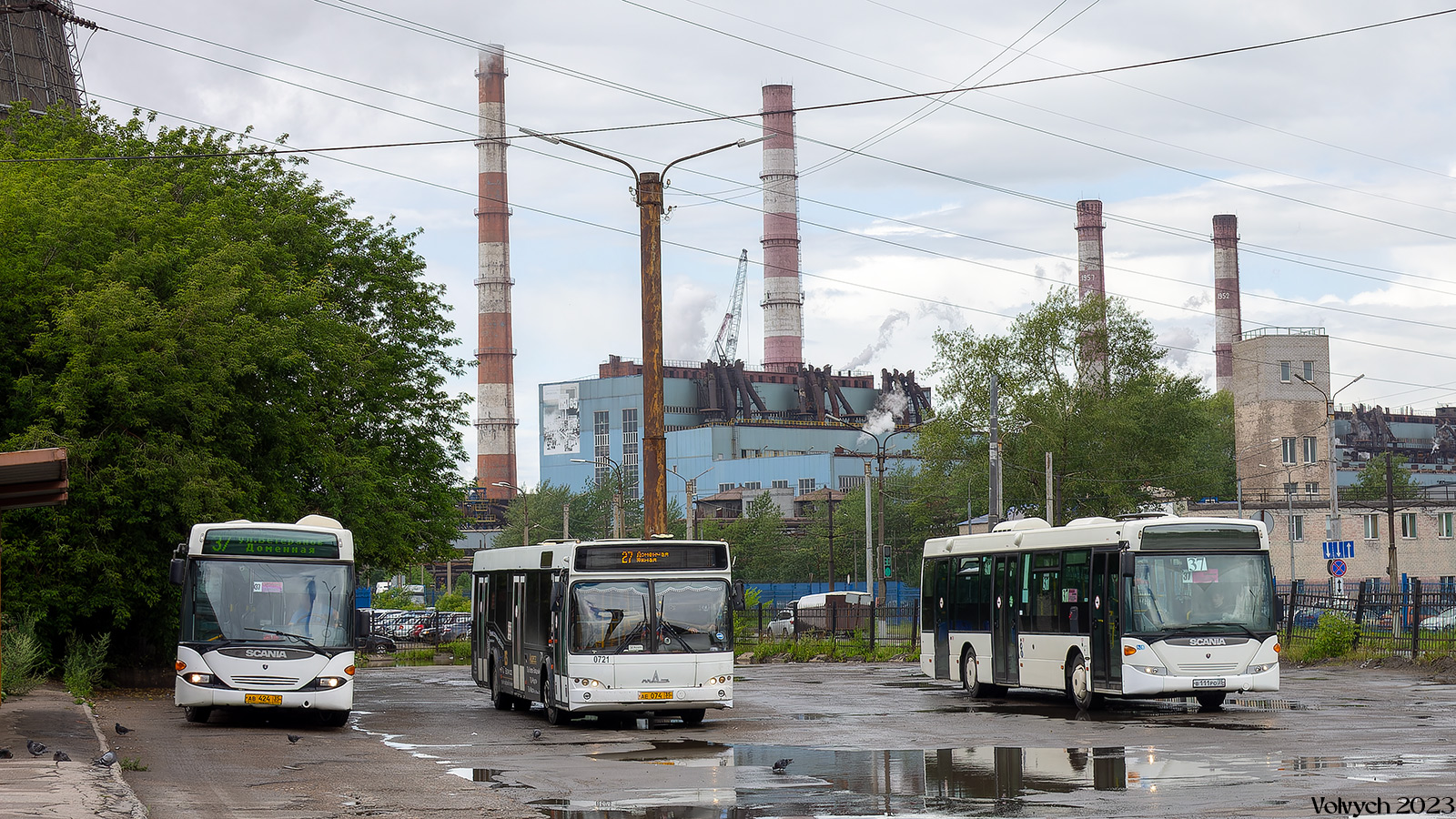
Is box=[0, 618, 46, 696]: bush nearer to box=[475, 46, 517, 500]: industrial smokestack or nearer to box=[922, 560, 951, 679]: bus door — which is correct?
box=[922, 560, 951, 679]: bus door

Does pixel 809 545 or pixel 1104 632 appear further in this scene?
pixel 809 545

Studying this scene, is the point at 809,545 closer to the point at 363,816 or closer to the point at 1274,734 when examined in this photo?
the point at 1274,734

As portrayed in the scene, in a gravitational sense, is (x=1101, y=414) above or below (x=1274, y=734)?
above

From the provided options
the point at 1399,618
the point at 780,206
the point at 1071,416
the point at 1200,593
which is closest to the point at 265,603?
the point at 1200,593

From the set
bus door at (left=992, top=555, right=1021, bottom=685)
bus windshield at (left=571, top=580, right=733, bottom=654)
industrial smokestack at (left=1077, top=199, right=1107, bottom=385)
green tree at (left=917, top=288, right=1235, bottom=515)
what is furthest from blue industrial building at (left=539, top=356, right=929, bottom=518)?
bus windshield at (left=571, top=580, right=733, bottom=654)

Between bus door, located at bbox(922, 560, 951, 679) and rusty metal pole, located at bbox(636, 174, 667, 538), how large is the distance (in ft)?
19.4

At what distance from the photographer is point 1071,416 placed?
81.6 metres

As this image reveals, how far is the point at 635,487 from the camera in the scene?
414ft

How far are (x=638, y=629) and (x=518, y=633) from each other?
13.0 feet

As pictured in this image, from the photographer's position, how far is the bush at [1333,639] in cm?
3195

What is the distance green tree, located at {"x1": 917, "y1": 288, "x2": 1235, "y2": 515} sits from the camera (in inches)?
3155

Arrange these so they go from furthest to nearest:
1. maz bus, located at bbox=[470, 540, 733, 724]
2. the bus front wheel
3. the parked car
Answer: the parked car
the bus front wheel
maz bus, located at bbox=[470, 540, 733, 724]

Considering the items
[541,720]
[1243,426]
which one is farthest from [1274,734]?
[1243,426]

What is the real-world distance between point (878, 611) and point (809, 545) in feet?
149
